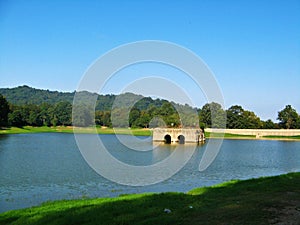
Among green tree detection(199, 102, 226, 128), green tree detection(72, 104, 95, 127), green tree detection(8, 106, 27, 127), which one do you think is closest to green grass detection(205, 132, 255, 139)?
green tree detection(199, 102, 226, 128)

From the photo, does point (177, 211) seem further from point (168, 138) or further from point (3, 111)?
point (3, 111)

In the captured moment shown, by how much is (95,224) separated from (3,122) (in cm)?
9193

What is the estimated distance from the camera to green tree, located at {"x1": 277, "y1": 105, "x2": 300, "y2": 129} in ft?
344

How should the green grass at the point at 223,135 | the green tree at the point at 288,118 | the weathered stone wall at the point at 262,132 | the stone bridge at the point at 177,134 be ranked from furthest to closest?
1. the green tree at the point at 288,118
2. the green grass at the point at 223,135
3. the weathered stone wall at the point at 262,132
4. the stone bridge at the point at 177,134

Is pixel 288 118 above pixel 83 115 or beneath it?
above

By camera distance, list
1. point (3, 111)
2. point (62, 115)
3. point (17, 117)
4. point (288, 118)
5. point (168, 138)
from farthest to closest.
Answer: point (62, 115) → point (288, 118) → point (17, 117) → point (3, 111) → point (168, 138)

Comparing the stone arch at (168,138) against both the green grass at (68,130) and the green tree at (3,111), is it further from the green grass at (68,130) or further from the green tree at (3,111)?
the green tree at (3,111)

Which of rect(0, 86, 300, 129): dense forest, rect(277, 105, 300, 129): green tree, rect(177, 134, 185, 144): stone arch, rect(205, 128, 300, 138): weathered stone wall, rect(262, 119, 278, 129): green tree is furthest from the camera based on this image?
rect(262, 119, 278, 129): green tree

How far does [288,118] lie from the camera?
10662 cm

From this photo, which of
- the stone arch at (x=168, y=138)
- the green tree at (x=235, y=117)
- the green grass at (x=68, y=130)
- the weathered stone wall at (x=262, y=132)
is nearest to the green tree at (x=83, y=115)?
the green grass at (x=68, y=130)

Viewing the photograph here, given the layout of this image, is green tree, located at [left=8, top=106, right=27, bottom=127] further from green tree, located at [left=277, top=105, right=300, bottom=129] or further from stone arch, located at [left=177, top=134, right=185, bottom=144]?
green tree, located at [left=277, top=105, right=300, bottom=129]

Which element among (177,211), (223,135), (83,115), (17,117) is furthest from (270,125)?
(177,211)

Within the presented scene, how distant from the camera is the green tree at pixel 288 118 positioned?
10488 centimetres

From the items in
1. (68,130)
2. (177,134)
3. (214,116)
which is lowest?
(68,130)
